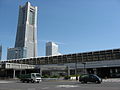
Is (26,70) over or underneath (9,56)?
underneath

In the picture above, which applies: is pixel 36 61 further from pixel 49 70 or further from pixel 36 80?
pixel 36 80

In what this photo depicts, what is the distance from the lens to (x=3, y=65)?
7756cm

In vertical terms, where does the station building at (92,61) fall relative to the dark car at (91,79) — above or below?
above

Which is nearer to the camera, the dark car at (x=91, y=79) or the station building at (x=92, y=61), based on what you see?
the dark car at (x=91, y=79)

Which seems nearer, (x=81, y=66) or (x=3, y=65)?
(x=3, y=65)

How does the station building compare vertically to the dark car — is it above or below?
above

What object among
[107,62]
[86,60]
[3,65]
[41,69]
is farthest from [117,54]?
[3,65]

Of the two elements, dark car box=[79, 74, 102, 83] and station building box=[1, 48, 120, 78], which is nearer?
dark car box=[79, 74, 102, 83]

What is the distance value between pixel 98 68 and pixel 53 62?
33.3 m

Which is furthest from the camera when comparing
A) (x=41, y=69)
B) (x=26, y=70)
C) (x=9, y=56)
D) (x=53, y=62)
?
(x=9, y=56)

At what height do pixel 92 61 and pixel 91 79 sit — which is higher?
pixel 92 61

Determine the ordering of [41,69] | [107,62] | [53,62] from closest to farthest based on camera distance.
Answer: [41,69] < [107,62] < [53,62]

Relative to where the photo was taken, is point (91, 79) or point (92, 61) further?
point (92, 61)

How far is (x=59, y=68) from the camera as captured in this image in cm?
8956
